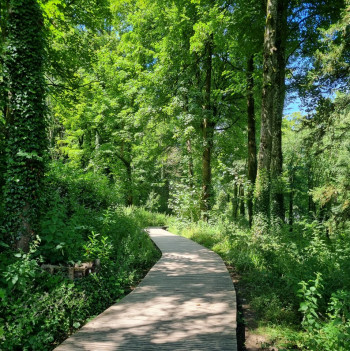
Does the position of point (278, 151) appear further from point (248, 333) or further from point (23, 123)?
point (23, 123)

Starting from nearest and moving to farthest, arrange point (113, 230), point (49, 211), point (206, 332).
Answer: point (206, 332)
point (49, 211)
point (113, 230)

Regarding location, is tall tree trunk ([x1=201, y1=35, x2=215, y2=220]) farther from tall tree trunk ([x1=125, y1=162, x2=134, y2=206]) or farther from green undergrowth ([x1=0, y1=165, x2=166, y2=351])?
tall tree trunk ([x1=125, y1=162, x2=134, y2=206])

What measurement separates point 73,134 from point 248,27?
1531 centimetres

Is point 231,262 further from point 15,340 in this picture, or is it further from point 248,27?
point 248,27

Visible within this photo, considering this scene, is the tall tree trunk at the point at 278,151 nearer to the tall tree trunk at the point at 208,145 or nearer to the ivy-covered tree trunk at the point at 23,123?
the tall tree trunk at the point at 208,145

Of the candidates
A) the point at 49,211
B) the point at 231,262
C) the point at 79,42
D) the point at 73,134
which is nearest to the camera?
the point at 49,211

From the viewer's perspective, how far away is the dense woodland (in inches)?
166

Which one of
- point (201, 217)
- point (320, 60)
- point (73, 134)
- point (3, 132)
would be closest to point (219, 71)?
point (320, 60)

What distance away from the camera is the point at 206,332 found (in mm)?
3607

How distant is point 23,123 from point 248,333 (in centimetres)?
533

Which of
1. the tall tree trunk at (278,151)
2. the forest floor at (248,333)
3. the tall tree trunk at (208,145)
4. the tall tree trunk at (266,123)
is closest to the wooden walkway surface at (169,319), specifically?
the forest floor at (248,333)

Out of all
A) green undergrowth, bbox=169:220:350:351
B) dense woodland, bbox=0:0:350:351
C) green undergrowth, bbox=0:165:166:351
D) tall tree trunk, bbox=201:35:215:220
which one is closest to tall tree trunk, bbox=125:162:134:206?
dense woodland, bbox=0:0:350:351

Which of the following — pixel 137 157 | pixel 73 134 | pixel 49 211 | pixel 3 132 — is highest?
pixel 73 134

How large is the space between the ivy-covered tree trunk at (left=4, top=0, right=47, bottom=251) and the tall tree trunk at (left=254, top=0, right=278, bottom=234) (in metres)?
6.87
